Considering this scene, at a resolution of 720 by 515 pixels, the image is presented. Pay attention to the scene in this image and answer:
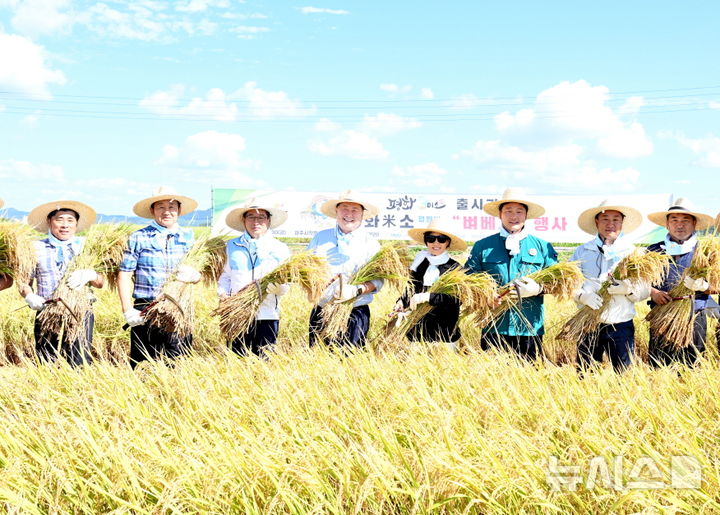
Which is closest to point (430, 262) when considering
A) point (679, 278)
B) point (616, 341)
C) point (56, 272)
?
point (616, 341)

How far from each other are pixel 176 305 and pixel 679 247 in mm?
3355

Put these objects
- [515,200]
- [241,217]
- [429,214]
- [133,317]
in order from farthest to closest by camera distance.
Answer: [429,214], [241,217], [515,200], [133,317]

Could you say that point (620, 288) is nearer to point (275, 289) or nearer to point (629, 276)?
point (629, 276)

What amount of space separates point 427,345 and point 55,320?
2414 mm

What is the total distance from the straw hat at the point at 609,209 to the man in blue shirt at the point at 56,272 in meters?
3.46

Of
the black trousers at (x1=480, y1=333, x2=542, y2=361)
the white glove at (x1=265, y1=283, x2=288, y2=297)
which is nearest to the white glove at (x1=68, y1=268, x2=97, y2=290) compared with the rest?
the white glove at (x1=265, y1=283, x2=288, y2=297)

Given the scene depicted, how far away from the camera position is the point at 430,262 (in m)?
4.32

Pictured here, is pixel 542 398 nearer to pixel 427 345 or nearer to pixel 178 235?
pixel 427 345

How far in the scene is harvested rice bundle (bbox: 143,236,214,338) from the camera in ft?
13.0

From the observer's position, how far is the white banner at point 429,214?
61.7ft

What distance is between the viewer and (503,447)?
255 centimetres

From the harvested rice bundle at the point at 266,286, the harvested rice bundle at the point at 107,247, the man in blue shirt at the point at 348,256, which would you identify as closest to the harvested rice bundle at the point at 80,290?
the harvested rice bundle at the point at 107,247

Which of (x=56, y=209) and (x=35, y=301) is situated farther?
(x=56, y=209)

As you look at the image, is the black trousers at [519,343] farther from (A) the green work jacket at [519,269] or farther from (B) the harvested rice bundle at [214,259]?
(B) the harvested rice bundle at [214,259]
